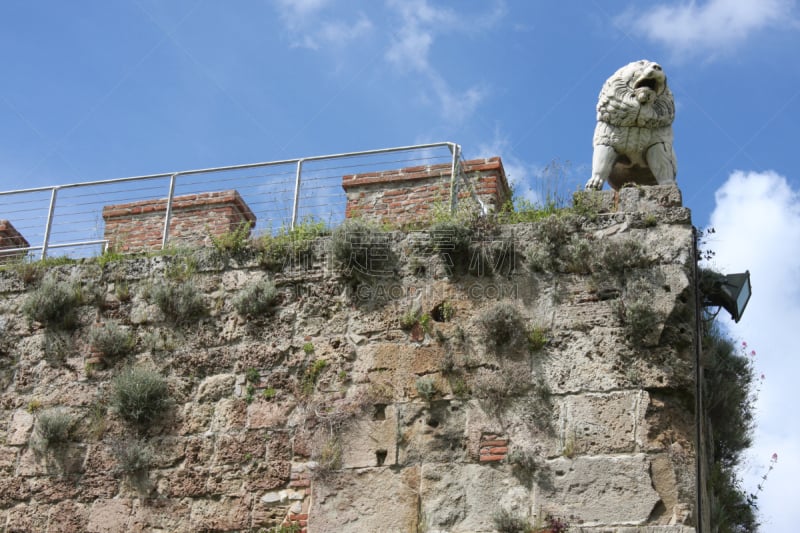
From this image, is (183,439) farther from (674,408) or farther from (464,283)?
(674,408)

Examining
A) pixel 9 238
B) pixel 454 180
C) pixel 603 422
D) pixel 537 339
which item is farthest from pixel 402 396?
pixel 9 238

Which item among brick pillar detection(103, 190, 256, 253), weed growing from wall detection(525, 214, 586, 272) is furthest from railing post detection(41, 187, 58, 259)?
weed growing from wall detection(525, 214, 586, 272)

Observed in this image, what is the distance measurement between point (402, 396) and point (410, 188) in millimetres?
3095

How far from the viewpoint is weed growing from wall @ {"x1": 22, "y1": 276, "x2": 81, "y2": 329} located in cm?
962

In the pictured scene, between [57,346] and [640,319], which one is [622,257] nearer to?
[640,319]

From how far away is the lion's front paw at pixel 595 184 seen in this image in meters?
9.17

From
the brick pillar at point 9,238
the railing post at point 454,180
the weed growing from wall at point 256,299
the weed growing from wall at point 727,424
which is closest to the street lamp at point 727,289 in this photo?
the weed growing from wall at point 727,424

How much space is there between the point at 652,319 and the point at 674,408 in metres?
0.64

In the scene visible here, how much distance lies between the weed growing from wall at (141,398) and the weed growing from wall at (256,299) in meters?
0.84

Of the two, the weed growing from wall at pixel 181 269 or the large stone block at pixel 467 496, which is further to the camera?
the weed growing from wall at pixel 181 269

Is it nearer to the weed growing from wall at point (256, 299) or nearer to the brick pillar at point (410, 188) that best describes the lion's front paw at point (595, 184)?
the brick pillar at point (410, 188)

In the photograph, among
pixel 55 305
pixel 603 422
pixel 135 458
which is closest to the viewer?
pixel 603 422

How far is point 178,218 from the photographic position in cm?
1170

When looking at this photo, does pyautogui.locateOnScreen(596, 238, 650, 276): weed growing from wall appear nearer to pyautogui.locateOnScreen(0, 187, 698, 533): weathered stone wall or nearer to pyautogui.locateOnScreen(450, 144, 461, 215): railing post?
pyautogui.locateOnScreen(0, 187, 698, 533): weathered stone wall
